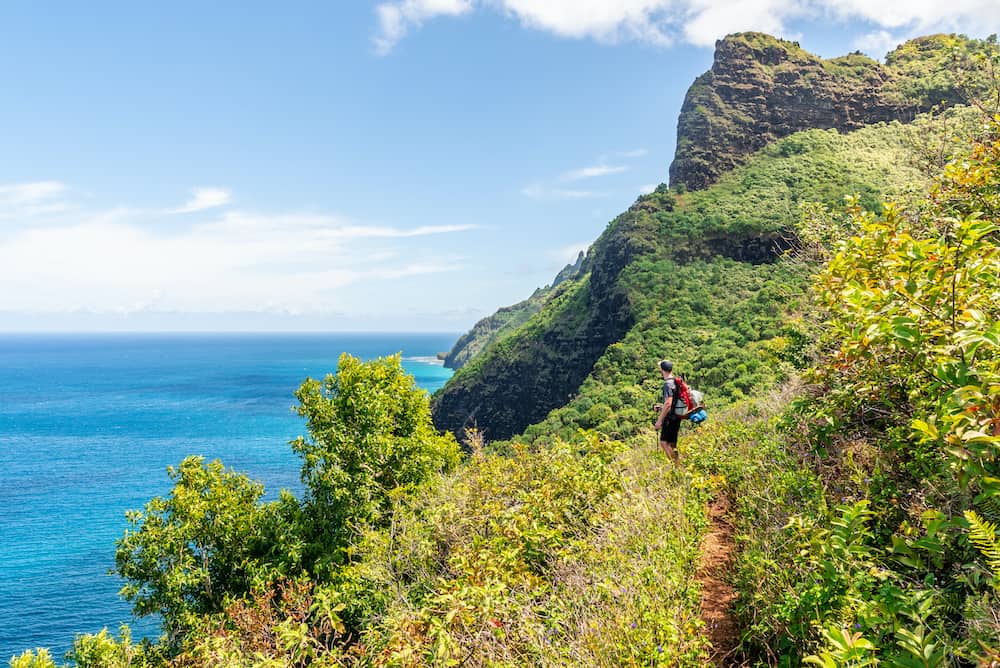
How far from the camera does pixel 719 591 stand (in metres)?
5.31

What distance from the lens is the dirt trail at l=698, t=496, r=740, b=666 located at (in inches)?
175

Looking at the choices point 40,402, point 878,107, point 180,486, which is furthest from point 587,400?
point 40,402

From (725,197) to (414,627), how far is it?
61430 mm

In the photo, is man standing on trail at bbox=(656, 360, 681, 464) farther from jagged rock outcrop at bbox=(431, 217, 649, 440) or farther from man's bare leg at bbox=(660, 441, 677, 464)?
jagged rock outcrop at bbox=(431, 217, 649, 440)

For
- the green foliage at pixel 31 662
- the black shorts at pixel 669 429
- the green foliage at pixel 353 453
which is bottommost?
the green foliage at pixel 31 662

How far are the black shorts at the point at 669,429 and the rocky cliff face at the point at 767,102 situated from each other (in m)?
61.4

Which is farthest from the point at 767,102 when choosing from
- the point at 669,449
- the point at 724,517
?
the point at 724,517

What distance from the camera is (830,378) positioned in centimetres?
488

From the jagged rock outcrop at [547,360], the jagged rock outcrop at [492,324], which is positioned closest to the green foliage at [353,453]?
the jagged rock outcrop at [547,360]

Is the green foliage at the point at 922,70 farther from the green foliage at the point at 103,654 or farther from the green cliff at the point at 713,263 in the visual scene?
the green foliage at the point at 103,654

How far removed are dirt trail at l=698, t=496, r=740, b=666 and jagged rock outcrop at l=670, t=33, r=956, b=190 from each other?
63.8 metres

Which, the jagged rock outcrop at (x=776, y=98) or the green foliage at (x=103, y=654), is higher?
the jagged rock outcrop at (x=776, y=98)

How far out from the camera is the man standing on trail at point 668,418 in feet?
28.3

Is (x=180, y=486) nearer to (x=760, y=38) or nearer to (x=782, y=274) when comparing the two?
(x=782, y=274)
